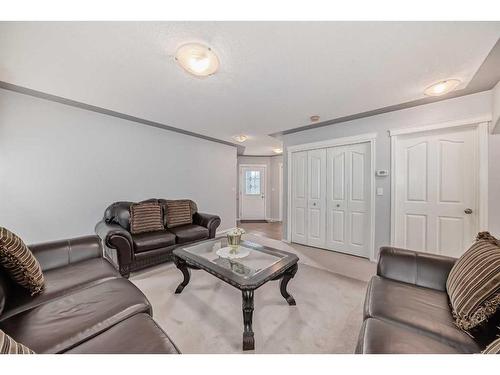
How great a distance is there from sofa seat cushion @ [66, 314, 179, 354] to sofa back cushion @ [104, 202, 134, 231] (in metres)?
2.07

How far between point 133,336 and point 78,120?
314 centimetres

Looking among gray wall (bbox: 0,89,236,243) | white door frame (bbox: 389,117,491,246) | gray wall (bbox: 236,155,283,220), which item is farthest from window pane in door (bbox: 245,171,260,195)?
white door frame (bbox: 389,117,491,246)

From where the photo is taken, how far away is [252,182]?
6.46 m

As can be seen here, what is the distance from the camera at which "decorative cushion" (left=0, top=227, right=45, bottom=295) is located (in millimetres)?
1094

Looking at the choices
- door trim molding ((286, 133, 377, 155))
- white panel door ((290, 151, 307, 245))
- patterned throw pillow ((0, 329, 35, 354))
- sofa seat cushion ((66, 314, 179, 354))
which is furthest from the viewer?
white panel door ((290, 151, 307, 245))

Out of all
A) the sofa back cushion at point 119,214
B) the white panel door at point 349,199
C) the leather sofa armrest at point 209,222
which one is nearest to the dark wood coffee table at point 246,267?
the leather sofa armrest at point 209,222

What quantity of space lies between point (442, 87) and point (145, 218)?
3988 millimetres

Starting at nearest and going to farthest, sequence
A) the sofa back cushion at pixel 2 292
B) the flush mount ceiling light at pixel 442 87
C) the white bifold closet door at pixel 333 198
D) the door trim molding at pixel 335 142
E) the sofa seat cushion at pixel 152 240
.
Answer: the sofa back cushion at pixel 2 292
the flush mount ceiling light at pixel 442 87
the sofa seat cushion at pixel 152 240
the door trim molding at pixel 335 142
the white bifold closet door at pixel 333 198

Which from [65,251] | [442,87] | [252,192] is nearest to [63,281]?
[65,251]

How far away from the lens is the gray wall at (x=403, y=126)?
209cm

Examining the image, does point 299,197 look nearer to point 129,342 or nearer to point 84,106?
point 129,342

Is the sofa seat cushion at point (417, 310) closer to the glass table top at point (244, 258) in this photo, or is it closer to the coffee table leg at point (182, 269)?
the glass table top at point (244, 258)

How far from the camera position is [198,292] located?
1.98 metres

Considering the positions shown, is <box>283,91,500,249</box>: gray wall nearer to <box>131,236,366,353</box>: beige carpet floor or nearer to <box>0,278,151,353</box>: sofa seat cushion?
<box>131,236,366,353</box>: beige carpet floor
